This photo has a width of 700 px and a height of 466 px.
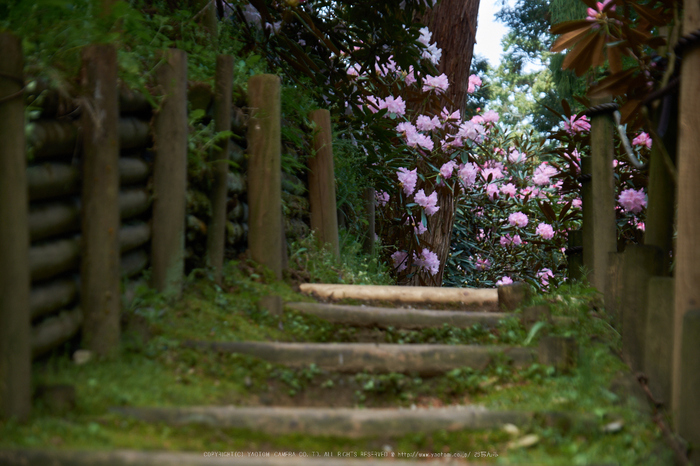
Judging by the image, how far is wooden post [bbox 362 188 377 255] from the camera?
5387mm

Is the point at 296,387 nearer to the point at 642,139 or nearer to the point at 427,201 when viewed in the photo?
the point at 642,139

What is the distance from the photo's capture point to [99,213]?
1.99m

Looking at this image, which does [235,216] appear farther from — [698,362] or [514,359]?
[698,362]

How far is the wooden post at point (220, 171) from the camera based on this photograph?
290cm

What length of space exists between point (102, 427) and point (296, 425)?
556 mm

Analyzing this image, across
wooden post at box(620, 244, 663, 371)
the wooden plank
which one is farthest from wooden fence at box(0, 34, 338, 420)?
wooden post at box(620, 244, 663, 371)

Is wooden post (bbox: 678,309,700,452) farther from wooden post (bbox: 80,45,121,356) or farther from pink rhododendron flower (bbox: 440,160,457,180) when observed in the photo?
pink rhododendron flower (bbox: 440,160,457,180)

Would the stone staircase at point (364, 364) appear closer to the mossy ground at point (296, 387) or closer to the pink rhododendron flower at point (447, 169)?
the mossy ground at point (296, 387)

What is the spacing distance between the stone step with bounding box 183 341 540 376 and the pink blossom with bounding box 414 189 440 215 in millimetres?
3423

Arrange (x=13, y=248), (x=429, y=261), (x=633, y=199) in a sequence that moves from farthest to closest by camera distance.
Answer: (x=429, y=261) < (x=633, y=199) < (x=13, y=248)

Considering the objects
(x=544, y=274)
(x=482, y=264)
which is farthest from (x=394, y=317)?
(x=482, y=264)

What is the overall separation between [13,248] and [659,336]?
2.09m

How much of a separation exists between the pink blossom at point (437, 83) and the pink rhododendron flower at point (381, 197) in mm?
1192

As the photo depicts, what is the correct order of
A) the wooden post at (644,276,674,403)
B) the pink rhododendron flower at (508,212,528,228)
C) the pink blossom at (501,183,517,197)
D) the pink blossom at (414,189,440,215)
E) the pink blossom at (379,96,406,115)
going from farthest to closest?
1. the pink blossom at (501,183,517,197)
2. the pink rhododendron flower at (508,212,528,228)
3. the pink blossom at (414,189,440,215)
4. the pink blossom at (379,96,406,115)
5. the wooden post at (644,276,674,403)
